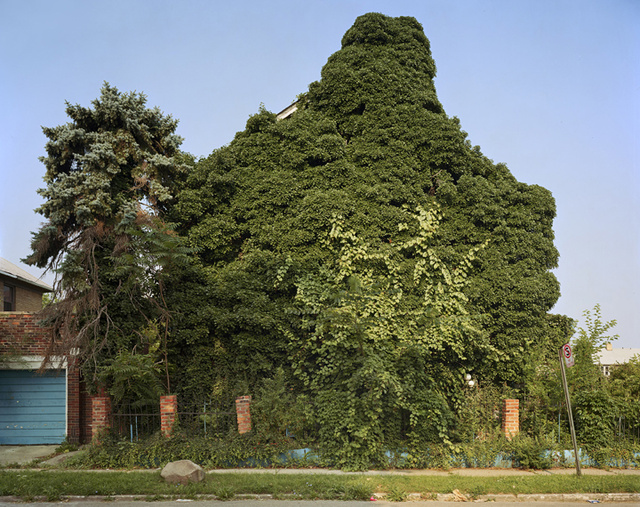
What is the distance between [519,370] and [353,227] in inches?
236

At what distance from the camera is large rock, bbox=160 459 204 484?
8906 mm

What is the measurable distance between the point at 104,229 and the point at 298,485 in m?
8.52

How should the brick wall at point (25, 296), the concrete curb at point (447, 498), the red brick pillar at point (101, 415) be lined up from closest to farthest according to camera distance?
the concrete curb at point (447, 498) < the red brick pillar at point (101, 415) < the brick wall at point (25, 296)

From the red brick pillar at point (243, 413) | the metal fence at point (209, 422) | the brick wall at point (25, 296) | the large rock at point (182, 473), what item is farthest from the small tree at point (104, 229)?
the brick wall at point (25, 296)

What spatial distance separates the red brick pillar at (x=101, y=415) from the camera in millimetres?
11266

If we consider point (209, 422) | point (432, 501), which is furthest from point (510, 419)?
point (209, 422)

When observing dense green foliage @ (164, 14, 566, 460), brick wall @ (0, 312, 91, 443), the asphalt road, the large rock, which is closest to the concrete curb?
the asphalt road

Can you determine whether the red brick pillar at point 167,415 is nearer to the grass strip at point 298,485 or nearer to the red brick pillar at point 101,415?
the grass strip at point 298,485

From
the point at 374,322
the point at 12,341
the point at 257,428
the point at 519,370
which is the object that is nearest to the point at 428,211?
the point at 374,322

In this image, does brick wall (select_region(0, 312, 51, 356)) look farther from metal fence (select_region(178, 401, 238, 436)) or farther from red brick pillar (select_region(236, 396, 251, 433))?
red brick pillar (select_region(236, 396, 251, 433))

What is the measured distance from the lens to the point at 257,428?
1082 cm

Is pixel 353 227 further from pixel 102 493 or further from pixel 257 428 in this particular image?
pixel 102 493

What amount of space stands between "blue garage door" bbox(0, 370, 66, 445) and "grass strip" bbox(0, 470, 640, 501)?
430cm

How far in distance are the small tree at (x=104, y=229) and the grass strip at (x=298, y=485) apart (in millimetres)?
3305
